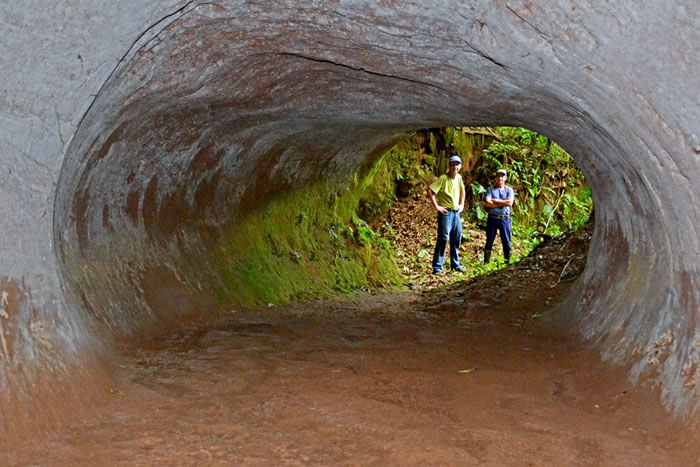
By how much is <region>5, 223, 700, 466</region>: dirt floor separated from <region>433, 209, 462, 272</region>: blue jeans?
528 cm

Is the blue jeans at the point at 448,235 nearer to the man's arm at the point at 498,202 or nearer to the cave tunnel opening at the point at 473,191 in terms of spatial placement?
the man's arm at the point at 498,202

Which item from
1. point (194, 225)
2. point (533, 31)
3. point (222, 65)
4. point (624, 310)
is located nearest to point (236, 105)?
point (222, 65)

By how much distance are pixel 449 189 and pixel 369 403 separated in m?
8.29

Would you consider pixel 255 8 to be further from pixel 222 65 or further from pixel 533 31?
pixel 533 31

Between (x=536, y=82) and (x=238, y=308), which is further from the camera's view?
(x=238, y=308)

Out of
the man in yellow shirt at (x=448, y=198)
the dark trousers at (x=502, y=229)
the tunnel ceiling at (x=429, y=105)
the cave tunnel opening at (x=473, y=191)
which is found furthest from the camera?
the cave tunnel opening at (x=473, y=191)

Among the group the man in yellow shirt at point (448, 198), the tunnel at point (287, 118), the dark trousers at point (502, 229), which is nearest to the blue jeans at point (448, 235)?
the man in yellow shirt at point (448, 198)

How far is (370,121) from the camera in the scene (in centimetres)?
687

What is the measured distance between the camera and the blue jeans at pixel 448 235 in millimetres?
12273

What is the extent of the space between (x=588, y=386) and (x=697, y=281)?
1.26 metres

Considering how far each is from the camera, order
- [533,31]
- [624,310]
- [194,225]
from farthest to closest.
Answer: [194,225] < [624,310] < [533,31]

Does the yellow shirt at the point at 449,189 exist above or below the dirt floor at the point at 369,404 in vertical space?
above

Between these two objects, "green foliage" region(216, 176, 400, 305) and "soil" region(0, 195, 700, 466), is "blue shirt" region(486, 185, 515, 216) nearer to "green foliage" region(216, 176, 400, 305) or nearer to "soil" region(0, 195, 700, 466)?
"green foliage" region(216, 176, 400, 305)

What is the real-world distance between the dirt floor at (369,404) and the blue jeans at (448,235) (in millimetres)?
5283
